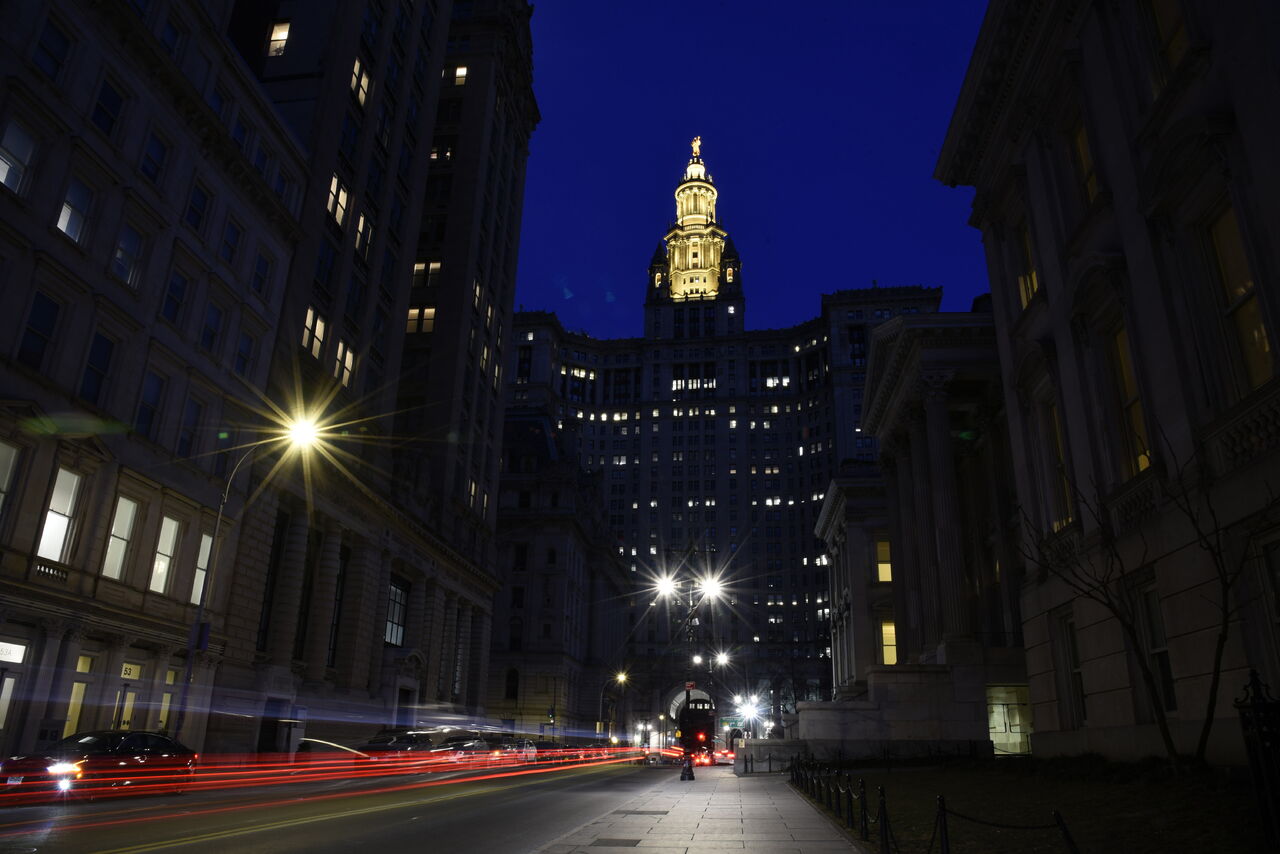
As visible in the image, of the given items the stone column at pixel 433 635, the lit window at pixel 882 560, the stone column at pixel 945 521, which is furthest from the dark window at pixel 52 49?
the lit window at pixel 882 560

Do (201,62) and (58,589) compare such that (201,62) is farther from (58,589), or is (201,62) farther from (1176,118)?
(1176,118)

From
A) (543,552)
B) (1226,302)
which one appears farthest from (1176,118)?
(543,552)

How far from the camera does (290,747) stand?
129ft

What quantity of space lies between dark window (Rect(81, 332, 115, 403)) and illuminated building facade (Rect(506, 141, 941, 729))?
360 ft

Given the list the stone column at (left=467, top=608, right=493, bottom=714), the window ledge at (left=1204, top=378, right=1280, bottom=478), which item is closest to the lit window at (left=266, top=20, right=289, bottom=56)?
the stone column at (left=467, top=608, right=493, bottom=714)

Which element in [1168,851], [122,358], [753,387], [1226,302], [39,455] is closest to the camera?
[1168,851]

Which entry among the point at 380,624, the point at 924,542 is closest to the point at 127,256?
the point at 380,624

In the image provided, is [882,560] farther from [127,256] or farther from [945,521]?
[127,256]

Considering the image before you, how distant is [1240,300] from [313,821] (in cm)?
2038

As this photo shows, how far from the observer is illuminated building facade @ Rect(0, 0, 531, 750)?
25.8m

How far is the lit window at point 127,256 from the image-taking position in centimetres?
2948

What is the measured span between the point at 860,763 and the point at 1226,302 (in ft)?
77.3

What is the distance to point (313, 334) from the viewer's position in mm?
47031

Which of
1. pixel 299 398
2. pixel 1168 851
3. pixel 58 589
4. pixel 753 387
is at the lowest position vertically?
pixel 1168 851
